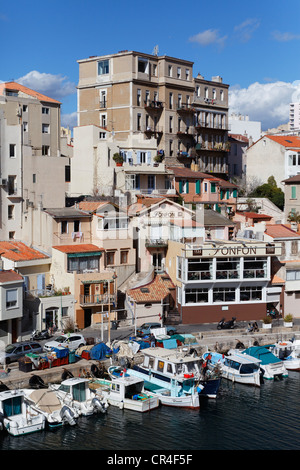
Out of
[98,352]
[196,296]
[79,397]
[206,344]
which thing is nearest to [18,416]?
[79,397]

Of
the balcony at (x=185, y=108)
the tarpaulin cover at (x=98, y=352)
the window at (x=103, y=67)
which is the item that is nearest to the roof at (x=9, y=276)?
the tarpaulin cover at (x=98, y=352)

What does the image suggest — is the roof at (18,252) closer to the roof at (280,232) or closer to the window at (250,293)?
the window at (250,293)

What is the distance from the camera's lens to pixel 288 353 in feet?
144

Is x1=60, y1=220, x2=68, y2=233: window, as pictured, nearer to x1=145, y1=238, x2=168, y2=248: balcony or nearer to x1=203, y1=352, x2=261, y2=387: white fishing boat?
x1=145, y1=238, x2=168, y2=248: balcony

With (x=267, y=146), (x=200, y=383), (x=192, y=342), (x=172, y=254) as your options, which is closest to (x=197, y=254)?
(x=172, y=254)

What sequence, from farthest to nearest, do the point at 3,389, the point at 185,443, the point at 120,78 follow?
the point at 120,78, the point at 3,389, the point at 185,443

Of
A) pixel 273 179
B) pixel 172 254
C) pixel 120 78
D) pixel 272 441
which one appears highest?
pixel 120 78

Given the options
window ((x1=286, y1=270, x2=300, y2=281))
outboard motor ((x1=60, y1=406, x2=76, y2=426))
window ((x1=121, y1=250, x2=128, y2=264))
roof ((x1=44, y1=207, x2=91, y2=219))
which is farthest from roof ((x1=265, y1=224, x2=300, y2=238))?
outboard motor ((x1=60, y1=406, x2=76, y2=426))

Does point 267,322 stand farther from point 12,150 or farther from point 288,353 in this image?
point 12,150

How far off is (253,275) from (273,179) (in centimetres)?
2867

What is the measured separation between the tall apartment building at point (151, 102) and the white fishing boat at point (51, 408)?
3847 cm

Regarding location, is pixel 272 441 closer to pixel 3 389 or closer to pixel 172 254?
pixel 3 389

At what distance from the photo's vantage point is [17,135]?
174 feet

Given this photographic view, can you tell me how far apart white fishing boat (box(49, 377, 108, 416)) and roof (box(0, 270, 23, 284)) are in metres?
9.59
